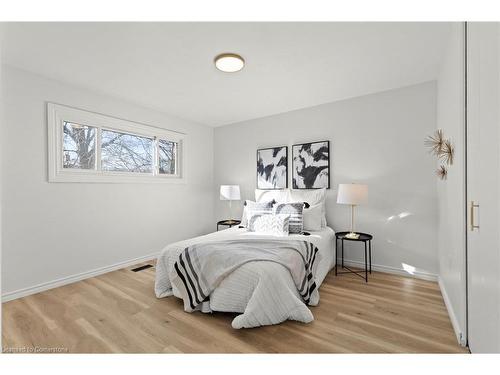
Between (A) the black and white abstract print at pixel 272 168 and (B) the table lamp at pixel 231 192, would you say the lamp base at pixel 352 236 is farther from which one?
(B) the table lamp at pixel 231 192

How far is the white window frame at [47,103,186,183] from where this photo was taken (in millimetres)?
2822

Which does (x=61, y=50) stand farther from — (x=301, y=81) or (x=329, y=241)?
(x=329, y=241)

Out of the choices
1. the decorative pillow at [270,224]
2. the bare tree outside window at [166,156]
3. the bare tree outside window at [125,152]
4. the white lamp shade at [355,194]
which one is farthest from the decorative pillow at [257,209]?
the bare tree outside window at [125,152]

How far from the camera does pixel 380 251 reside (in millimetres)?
3230

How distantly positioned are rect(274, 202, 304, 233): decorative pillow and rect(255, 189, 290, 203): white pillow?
0.42m

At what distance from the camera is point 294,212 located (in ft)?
10.6

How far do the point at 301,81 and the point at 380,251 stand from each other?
94.4 inches

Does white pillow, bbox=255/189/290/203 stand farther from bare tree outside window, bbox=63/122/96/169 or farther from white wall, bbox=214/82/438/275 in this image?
bare tree outside window, bbox=63/122/96/169

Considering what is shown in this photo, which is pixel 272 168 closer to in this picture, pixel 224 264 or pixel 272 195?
pixel 272 195

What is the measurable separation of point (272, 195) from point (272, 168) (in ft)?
1.58

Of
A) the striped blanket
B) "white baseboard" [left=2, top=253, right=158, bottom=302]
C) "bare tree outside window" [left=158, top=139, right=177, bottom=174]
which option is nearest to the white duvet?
the striped blanket

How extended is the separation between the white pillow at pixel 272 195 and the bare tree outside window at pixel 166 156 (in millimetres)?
1557

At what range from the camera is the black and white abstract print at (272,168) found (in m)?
4.00
